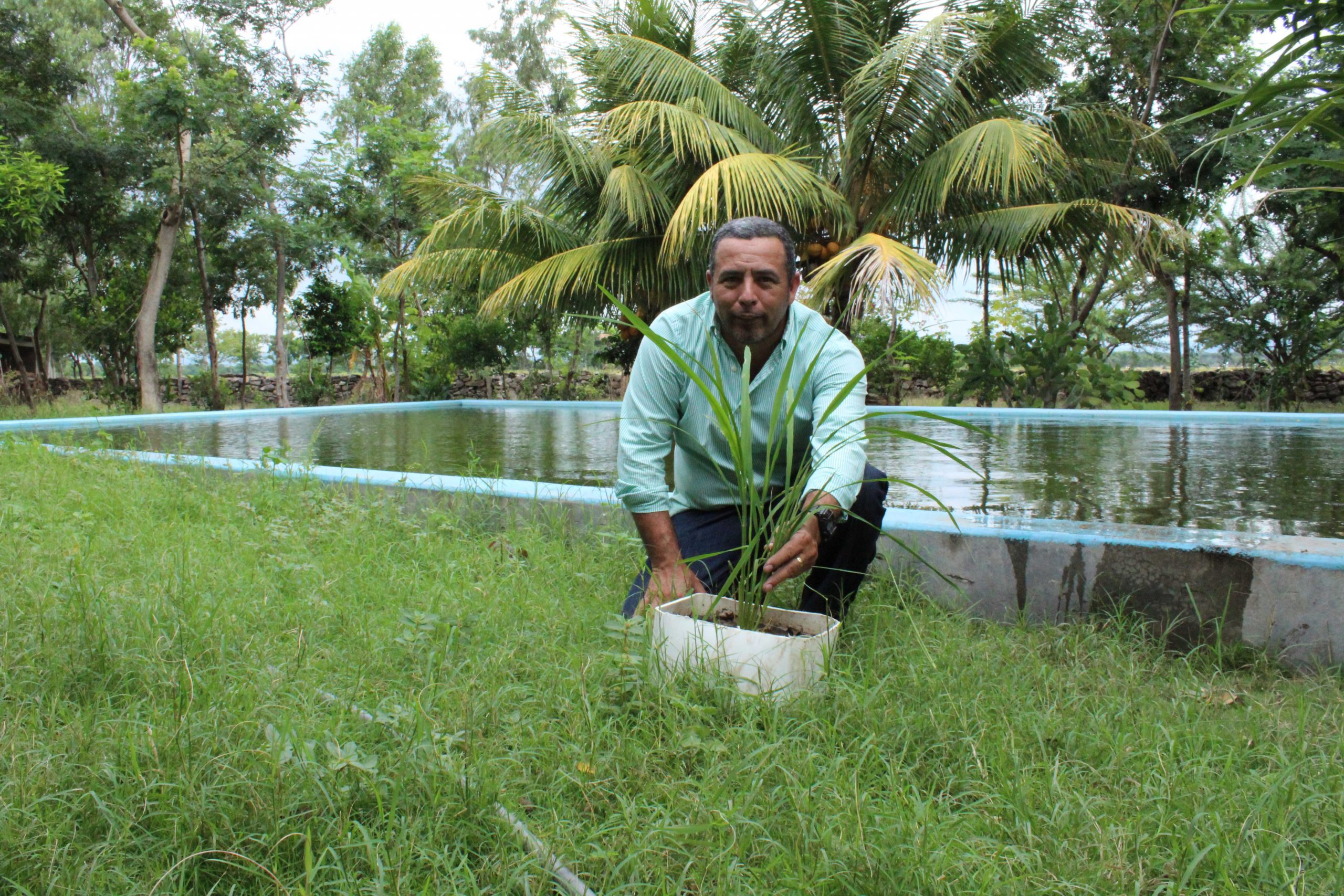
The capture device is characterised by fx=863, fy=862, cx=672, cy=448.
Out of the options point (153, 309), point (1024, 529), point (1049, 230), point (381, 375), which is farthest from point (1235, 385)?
point (153, 309)

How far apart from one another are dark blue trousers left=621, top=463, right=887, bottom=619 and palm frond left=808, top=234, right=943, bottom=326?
13.0ft

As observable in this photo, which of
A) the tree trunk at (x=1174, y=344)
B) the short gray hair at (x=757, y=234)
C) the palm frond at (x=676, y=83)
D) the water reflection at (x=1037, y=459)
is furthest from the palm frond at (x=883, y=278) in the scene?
the tree trunk at (x=1174, y=344)

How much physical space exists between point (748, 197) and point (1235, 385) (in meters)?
11.8

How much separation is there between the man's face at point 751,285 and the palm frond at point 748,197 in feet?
14.8

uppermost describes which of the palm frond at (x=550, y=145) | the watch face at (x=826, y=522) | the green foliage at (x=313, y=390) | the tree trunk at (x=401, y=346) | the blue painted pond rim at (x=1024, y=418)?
the palm frond at (x=550, y=145)

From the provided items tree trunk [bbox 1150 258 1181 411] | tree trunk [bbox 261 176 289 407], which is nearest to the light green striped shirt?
tree trunk [bbox 1150 258 1181 411]

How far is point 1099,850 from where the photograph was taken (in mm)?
1061

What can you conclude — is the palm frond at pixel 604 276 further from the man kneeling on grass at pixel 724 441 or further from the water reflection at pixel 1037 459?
the man kneeling on grass at pixel 724 441

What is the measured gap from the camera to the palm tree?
7082 mm

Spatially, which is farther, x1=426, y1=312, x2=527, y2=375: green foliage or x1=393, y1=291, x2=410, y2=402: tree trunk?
x1=426, y1=312, x2=527, y2=375: green foliage

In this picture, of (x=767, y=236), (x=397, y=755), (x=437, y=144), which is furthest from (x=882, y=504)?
(x=437, y=144)

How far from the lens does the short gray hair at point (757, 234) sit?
1.79 metres

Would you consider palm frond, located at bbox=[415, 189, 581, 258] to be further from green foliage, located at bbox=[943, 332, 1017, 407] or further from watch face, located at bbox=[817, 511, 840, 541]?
watch face, located at bbox=[817, 511, 840, 541]

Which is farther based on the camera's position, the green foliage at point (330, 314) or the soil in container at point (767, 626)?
the green foliage at point (330, 314)
